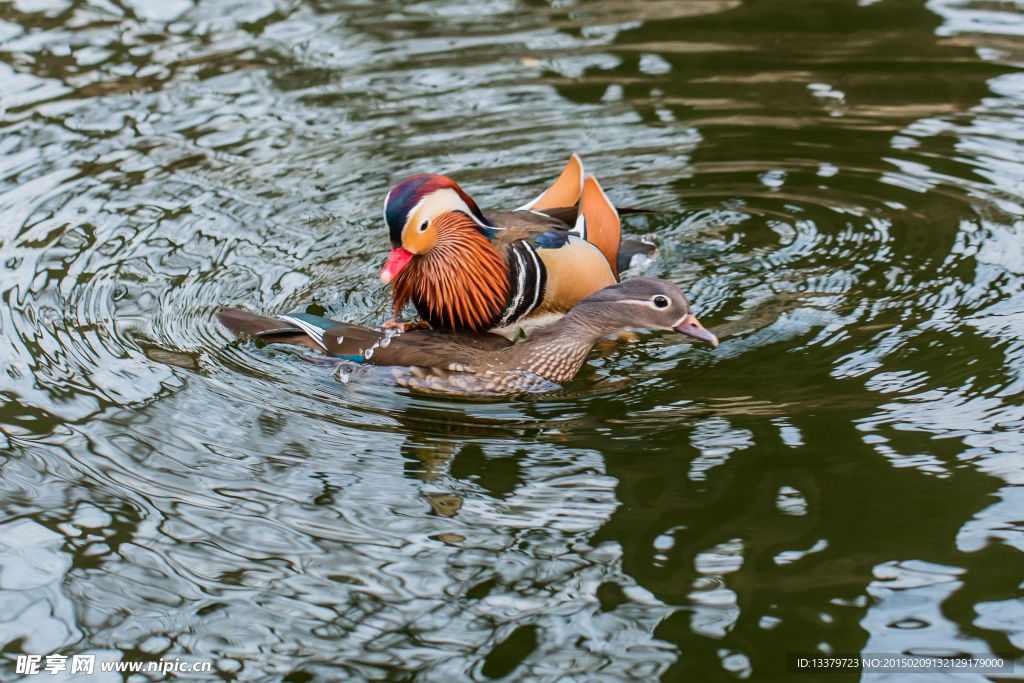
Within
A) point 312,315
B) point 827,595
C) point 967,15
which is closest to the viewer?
point 827,595

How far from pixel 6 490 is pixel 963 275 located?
15.2 ft

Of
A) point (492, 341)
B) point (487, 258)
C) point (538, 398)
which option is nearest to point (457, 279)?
point (487, 258)

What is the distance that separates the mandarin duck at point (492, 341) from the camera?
4.64 meters

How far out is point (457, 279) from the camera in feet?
16.8

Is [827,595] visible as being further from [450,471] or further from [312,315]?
[312,315]

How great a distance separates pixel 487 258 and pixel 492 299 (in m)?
0.22

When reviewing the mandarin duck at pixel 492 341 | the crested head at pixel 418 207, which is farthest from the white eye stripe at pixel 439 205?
the mandarin duck at pixel 492 341

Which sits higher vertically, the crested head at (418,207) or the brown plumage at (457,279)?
the crested head at (418,207)

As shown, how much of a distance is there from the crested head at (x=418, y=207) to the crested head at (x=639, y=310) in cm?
84

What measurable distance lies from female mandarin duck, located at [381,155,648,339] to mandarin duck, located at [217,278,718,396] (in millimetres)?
253

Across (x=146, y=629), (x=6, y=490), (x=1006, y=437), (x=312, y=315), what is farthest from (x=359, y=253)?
(x=1006, y=437)

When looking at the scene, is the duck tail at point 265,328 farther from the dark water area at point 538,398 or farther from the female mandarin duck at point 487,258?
the female mandarin duck at point 487,258

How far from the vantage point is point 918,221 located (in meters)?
5.88

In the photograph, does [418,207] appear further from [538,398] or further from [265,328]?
[538,398]
